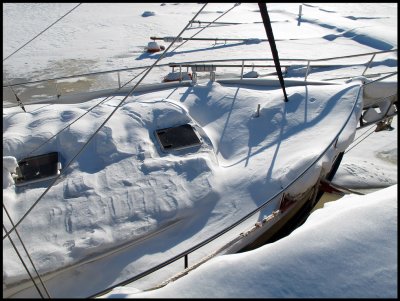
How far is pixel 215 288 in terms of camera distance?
2.07 metres

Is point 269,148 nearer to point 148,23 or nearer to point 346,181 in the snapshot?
point 346,181

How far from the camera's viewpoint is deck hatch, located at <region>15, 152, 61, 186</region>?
14.0 feet

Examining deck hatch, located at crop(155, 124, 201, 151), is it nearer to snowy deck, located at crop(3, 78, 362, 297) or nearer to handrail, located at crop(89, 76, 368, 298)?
snowy deck, located at crop(3, 78, 362, 297)

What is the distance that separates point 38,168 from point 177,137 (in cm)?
188

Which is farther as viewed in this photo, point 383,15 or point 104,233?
point 383,15

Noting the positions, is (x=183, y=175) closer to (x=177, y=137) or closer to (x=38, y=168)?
(x=177, y=137)

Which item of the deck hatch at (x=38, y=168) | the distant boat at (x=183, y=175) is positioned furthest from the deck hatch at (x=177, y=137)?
the deck hatch at (x=38, y=168)

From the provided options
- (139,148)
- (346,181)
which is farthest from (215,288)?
(346,181)

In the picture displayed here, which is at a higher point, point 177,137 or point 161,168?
point 177,137

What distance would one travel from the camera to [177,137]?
16.1 ft

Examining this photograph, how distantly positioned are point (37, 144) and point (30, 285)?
6.94ft

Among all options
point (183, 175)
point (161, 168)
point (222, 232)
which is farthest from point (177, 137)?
point (222, 232)

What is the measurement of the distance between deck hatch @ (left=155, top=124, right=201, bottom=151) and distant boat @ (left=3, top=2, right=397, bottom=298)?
0.01 m

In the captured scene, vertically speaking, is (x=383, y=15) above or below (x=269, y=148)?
above
